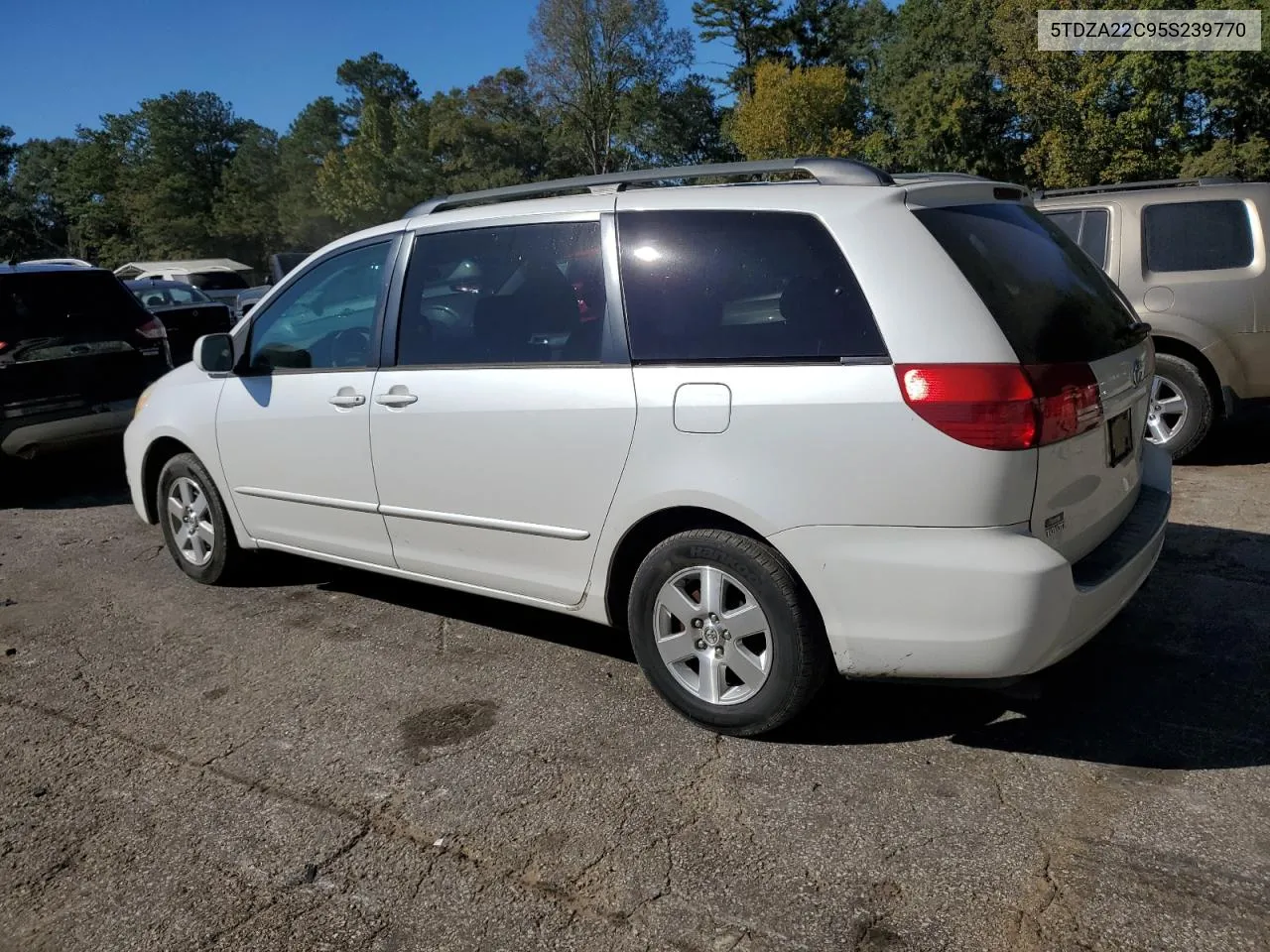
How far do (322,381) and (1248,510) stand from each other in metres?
4.87

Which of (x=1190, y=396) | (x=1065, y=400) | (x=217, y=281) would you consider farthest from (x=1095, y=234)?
(x=217, y=281)

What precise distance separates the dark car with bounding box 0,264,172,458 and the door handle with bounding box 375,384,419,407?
4.60 m

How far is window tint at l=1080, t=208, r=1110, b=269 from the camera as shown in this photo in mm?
6809

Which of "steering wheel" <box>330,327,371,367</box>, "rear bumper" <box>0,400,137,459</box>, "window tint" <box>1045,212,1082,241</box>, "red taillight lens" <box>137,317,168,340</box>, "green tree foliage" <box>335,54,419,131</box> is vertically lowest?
"rear bumper" <box>0,400,137,459</box>

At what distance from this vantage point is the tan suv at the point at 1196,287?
6.33 m

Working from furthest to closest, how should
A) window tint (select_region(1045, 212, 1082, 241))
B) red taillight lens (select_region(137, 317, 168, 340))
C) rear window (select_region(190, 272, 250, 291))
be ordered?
rear window (select_region(190, 272, 250, 291))
red taillight lens (select_region(137, 317, 168, 340))
window tint (select_region(1045, 212, 1082, 241))

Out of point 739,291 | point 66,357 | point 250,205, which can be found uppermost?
point 250,205

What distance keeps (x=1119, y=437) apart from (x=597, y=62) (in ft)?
190

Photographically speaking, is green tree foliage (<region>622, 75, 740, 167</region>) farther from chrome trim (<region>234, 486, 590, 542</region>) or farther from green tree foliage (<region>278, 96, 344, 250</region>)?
chrome trim (<region>234, 486, 590, 542</region>)

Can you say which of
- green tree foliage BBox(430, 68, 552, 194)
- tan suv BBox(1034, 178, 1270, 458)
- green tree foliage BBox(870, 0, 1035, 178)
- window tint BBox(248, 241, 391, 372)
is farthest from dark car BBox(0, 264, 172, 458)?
green tree foliage BBox(430, 68, 552, 194)

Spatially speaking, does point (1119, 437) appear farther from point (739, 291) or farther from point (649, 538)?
point (649, 538)

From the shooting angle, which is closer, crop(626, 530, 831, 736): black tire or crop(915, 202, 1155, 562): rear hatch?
crop(915, 202, 1155, 562): rear hatch

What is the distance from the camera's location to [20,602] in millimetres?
5211

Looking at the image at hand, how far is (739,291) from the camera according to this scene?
3.23 metres
